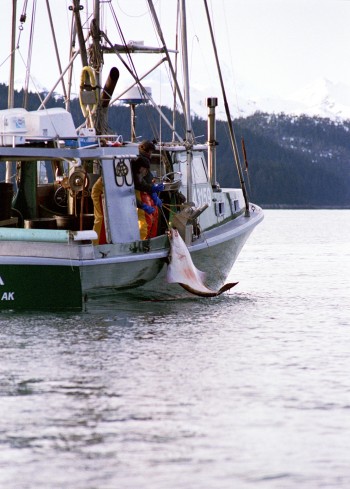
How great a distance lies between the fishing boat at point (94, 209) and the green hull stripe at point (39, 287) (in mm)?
14

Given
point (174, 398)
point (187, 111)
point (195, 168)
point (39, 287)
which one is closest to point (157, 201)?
point (187, 111)

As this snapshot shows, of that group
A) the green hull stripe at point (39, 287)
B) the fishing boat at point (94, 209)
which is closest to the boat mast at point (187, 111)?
the fishing boat at point (94, 209)

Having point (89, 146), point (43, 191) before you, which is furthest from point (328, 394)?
point (43, 191)

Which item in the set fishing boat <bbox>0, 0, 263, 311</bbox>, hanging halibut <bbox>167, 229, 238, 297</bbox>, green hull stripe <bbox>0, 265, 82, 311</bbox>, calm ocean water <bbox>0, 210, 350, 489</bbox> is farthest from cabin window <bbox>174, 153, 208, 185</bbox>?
green hull stripe <bbox>0, 265, 82, 311</bbox>

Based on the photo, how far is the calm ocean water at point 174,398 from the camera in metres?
9.51

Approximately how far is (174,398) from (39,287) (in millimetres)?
5907

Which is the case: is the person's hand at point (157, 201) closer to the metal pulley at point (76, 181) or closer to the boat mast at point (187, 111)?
the boat mast at point (187, 111)

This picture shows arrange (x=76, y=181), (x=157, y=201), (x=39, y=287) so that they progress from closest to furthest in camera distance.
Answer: (x=39, y=287) < (x=76, y=181) < (x=157, y=201)

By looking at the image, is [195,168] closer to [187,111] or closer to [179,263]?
[187,111]

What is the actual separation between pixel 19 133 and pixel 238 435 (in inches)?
356

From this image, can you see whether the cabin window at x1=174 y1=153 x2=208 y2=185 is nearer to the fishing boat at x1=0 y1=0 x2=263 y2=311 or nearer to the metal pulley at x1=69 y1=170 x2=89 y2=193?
the fishing boat at x1=0 y1=0 x2=263 y2=311

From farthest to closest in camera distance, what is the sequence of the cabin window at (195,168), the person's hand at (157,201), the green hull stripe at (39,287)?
1. the cabin window at (195,168)
2. the person's hand at (157,201)
3. the green hull stripe at (39,287)

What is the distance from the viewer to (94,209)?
19.5m

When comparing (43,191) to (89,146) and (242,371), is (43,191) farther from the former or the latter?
(242,371)
